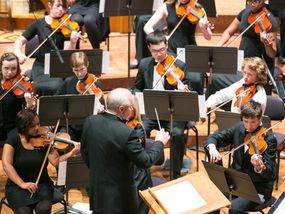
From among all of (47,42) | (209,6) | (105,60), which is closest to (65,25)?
(47,42)

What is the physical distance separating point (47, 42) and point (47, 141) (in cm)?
184

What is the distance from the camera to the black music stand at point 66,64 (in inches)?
220

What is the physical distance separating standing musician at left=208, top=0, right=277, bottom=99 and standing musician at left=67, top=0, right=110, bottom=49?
53.6 inches

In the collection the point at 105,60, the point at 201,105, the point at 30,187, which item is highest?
the point at 105,60

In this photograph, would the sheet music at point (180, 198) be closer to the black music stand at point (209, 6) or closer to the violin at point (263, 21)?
the violin at point (263, 21)

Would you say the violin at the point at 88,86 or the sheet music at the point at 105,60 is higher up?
the sheet music at the point at 105,60

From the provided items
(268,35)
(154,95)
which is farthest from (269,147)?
(268,35)

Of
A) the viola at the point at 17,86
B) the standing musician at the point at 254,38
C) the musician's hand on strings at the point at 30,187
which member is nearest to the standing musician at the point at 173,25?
the standing musician at the point at 254,38

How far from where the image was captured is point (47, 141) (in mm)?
4520

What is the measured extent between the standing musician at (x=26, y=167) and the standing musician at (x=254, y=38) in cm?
189

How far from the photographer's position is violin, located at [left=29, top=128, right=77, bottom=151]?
4520 millimetres

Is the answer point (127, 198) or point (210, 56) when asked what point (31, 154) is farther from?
point (210, 56)

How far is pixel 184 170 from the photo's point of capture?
5.59 meters

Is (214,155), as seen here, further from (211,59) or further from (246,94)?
(211,59)
